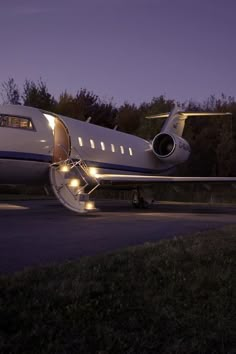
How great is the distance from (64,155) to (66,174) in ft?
3.71

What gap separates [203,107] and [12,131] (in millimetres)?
40890

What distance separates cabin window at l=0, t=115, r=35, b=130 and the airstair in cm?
152

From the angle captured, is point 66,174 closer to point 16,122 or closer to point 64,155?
point 64,155

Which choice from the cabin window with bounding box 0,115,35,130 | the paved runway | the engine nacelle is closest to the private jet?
the cabin window with bounding box 0,115,35,130

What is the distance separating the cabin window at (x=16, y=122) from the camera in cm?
1388

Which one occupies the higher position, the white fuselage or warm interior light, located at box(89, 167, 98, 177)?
the white fuselage

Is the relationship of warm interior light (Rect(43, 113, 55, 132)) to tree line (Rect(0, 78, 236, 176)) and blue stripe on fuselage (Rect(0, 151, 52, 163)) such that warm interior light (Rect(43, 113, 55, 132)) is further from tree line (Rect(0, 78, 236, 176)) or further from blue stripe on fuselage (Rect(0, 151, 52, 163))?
tree line (Rect(0, 78, 236, 176))

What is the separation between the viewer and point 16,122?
14180 millimetres

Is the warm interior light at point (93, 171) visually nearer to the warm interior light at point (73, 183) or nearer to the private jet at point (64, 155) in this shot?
the private jet at point (64, 155)

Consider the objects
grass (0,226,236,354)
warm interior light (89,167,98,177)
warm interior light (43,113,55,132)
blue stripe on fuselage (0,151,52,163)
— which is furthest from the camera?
warm interior light (89,167,98,177)

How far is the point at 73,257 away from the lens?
622 centimetres

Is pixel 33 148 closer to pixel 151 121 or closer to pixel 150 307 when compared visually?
pixel 150 307

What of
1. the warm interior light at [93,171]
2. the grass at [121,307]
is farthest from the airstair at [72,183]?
the grass at [121,307]

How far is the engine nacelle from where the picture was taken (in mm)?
21453
